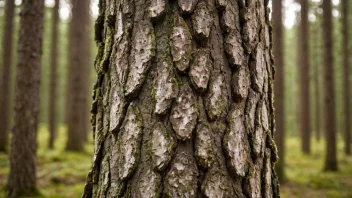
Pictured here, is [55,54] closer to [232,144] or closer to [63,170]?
[63,170]

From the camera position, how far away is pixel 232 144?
44.1 inches

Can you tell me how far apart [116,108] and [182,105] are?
0.84 feet

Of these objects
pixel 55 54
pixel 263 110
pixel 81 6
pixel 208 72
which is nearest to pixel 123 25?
pixel 208 72

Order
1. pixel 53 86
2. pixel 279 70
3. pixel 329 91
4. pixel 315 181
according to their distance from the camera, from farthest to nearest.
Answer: pixel 53 86 → pixel 329 91 → pixel 315 181 → pixel 279 70

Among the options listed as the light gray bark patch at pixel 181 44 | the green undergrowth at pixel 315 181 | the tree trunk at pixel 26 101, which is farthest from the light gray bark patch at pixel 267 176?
the green undergrowth at pixel 315 181

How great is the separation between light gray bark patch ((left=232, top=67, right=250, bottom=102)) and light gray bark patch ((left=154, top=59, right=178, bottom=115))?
22 cm

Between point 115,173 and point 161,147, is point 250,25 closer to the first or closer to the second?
point 161,147

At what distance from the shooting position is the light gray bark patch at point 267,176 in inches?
49.1

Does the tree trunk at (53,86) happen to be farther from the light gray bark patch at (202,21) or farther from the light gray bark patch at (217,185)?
the light gray bark patch at (217,185)

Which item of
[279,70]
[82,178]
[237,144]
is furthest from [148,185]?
[279,70]

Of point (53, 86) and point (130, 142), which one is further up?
point (53, 86)

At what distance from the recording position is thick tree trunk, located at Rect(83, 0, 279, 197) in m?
1.08

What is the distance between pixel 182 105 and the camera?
1099 mm

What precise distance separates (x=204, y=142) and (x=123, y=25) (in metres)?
0.54
